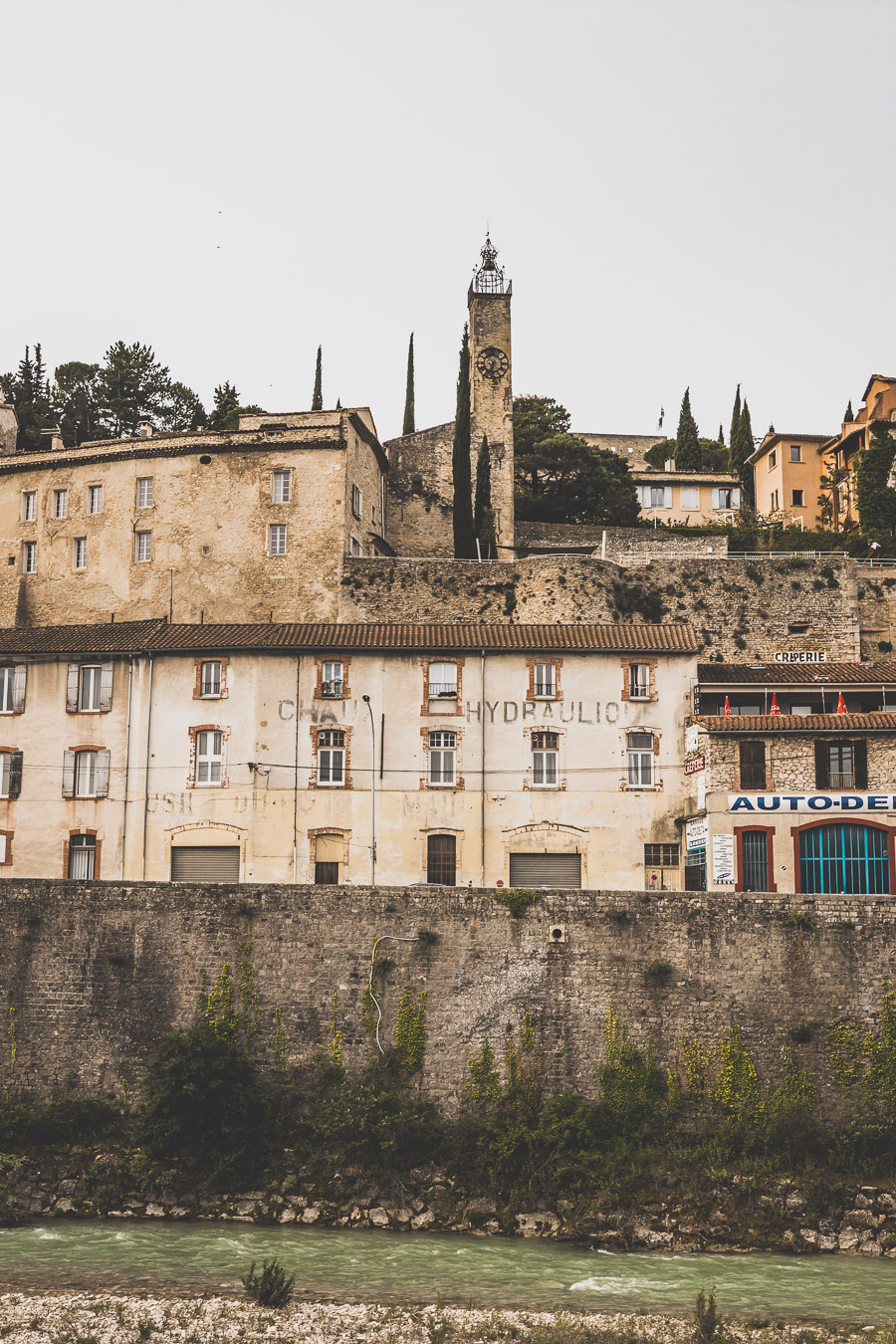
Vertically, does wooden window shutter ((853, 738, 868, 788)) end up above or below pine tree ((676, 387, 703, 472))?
below

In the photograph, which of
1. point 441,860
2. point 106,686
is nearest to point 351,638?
point 441,860

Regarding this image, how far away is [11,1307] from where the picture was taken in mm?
24031

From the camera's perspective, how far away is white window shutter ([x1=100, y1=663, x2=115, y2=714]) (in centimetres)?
4384

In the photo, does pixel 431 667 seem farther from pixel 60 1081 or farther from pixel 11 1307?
pixel 11 1307

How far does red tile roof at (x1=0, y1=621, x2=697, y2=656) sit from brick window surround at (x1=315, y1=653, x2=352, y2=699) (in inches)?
14.9

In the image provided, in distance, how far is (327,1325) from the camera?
78.0 feet

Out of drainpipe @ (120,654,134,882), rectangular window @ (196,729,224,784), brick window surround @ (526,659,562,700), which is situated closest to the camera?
drainpipe @ (120,654,134,882)

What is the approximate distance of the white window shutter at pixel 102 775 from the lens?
1699 inches

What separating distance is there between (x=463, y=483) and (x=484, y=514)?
2027 millimetres

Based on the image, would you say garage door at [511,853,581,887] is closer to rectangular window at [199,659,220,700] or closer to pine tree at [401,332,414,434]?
rectangular window at [199,659,220,700]

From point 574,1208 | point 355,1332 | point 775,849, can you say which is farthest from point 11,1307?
point 775,849

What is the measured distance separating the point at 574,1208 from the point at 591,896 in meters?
6.94

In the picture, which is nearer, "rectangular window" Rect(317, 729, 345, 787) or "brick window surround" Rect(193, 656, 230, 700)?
"rectangular window" Rect(317, 729, 345, 787)

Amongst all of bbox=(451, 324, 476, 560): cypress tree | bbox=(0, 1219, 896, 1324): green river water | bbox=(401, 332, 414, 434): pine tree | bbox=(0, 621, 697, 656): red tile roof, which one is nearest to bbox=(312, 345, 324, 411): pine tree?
bbox=(401, 332, 414, 434): pine tree
